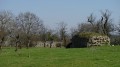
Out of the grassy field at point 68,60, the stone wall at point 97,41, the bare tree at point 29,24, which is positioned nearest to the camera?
the grassy field at point 68,60

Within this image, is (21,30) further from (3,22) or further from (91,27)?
(91,27)

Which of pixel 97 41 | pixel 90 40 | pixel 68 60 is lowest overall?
pixel 68 60

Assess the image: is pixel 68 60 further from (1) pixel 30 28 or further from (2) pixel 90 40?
(1) pixel 30 28

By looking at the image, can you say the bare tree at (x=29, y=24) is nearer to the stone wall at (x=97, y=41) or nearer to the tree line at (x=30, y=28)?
the tree line at (x=30, y=28)

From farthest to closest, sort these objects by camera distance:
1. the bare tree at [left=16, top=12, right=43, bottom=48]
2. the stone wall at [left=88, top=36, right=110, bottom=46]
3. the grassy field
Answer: the bare tree at [left=16, top=12, right=43, bottom=48] → the stone wall at [left=88, top=36, right=110, bottom=46] → the grassy field

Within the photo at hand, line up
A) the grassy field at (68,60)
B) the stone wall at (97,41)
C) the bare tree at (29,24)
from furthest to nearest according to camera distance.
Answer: the bare tree at (29,24) < the stone wall at (97,41) < the grassy field at (68,60)

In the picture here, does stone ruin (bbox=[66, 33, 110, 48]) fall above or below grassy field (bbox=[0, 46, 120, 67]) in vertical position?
above

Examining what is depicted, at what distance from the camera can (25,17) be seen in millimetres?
95000

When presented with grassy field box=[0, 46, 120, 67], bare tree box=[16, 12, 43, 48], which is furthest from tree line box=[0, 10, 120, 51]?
grassy field box=[0, 46, 120, 67]

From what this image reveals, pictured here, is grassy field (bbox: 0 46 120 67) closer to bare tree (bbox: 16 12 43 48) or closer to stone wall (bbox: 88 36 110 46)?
stone wall (bbox: 88 36 110 46)

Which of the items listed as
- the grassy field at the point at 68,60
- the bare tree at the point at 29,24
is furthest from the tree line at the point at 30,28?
the grassy field at the point at 68,60

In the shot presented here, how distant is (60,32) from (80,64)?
91812mm

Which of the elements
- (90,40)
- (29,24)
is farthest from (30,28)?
(90,40)

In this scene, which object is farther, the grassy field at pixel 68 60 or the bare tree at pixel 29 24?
the bare tree at pixel 29 24
